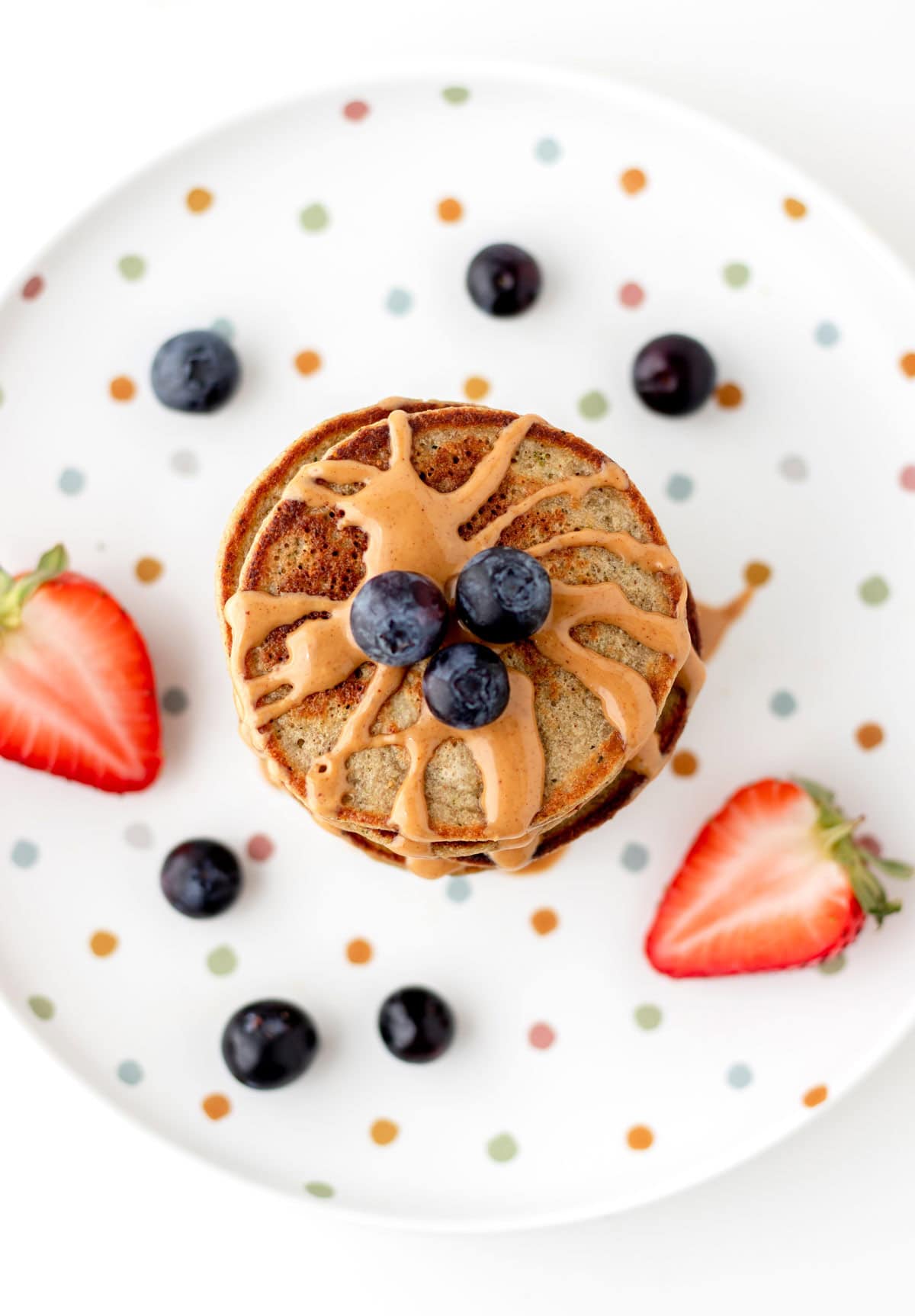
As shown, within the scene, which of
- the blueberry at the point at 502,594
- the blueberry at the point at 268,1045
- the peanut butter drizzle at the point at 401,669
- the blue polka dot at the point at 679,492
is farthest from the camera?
the blue polka dot at the point at 679,492

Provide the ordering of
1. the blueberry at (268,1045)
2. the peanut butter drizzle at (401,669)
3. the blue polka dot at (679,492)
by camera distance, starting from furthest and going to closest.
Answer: the blue polka dot at (679,492) < the blueberry at (268,1045) < the peanut butter drizzle at (401,669)

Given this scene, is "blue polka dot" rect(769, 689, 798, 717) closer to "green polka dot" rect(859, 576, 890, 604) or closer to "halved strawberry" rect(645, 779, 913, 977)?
"halved strawberry" rect(645, 779, 913, 977)

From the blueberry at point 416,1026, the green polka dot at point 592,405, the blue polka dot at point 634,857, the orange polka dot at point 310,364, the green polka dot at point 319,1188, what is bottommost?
the green polka dot at point 319,1188

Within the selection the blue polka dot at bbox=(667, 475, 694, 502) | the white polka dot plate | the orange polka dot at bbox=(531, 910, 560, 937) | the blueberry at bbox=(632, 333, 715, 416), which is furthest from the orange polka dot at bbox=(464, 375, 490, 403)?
the orange polka dot at bbox=(531, 910, 560, 937)

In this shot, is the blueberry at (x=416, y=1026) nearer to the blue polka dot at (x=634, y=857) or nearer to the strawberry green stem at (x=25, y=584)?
the blue polka dot at (x=634, y=857)

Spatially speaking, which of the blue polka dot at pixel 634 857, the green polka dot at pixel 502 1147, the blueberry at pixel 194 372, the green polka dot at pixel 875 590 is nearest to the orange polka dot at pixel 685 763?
the blue polka dot at pixel 634 857

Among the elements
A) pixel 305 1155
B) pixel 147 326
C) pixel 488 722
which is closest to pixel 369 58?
pixel 147 326
